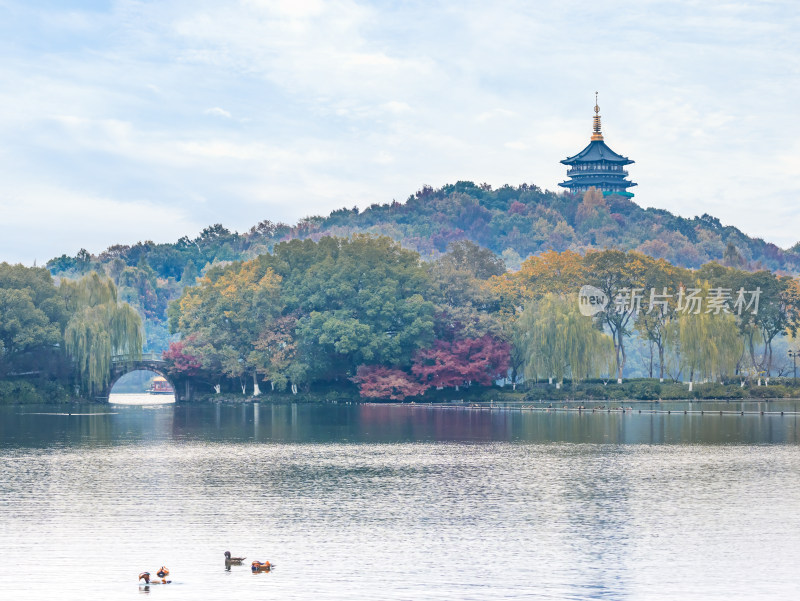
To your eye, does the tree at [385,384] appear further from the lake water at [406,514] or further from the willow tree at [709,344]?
the lake water at [406,514]

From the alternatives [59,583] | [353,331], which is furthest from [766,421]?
[59,583]

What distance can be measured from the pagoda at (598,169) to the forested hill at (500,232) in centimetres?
234

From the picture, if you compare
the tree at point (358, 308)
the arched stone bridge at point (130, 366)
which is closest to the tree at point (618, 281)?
the tree at point (358, 308)

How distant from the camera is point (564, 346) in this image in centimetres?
7506

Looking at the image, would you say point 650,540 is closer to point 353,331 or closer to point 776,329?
point 353,331

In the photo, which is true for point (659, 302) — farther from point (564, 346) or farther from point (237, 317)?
point (237, 317)

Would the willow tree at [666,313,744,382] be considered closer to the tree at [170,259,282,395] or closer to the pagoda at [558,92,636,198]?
the tree at [170,259,282,395]

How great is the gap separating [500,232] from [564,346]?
344 ft

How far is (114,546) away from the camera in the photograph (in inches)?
975

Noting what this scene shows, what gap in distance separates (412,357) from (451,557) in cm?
5463

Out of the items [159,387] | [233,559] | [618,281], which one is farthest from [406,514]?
[159,387]

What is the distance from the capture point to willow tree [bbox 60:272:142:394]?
73.9m

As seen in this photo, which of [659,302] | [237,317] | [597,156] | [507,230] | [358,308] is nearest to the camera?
[358,308]

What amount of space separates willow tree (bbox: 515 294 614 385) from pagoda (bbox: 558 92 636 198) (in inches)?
3651
